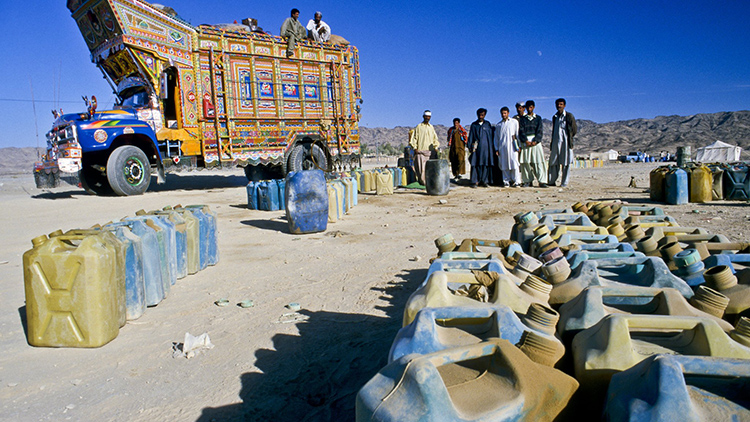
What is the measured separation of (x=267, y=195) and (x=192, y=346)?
6061mm

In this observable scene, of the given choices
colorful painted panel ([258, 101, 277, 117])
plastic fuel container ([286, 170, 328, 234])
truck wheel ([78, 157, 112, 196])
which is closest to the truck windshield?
truck wheel ([78, 157, 112, 196])

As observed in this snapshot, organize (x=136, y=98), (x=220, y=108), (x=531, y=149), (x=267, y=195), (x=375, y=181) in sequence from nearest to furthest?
(x=267, y=195) < (x=136, y=98) < (x=220, y=108) < (x=375, y=181) < (x=531, y=149)

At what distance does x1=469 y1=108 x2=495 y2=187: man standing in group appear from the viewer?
41.4 ft

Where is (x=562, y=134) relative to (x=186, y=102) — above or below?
below

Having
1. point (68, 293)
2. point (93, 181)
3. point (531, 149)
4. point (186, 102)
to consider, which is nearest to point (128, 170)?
point (93, 181)

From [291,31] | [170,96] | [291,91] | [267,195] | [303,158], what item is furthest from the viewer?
[303,158]

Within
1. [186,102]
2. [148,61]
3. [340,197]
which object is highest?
[148,61]

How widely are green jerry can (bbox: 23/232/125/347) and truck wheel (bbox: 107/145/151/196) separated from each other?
8381 mm

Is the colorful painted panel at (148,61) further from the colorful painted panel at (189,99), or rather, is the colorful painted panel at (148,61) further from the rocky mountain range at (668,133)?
the rocky mountain range at (668,133)

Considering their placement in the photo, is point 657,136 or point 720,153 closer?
point 720,153

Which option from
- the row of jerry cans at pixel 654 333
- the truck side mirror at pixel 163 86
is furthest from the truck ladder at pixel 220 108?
the row of jerry cans at pixel 654 333

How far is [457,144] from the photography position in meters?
13.7

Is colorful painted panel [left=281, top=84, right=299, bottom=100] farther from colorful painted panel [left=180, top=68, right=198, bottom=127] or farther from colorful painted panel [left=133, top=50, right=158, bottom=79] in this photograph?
colorful painted panel [left=133, top=50, right=158, bottom=79]

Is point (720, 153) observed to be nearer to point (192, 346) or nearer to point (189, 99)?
point (189, 99)
